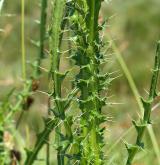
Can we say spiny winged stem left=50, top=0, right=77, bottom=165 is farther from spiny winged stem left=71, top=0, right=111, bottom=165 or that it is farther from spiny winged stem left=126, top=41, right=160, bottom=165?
spiny winged stem left=126, top=41, right=160, bottom=165

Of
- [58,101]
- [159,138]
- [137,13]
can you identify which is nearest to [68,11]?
[58,101]

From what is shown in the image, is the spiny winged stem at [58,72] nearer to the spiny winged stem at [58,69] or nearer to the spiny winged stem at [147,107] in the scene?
the spiny winged stem at [58,69]

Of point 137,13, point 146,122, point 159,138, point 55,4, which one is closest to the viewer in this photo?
point 55,4

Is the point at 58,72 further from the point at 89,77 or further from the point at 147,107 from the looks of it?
the point at 147,107

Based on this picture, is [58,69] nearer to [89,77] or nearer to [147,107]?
[89,77]

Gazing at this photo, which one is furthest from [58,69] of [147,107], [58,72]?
[147,107]

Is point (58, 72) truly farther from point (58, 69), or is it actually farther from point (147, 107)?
point (147, 107)

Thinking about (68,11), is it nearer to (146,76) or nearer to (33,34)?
(146,76)

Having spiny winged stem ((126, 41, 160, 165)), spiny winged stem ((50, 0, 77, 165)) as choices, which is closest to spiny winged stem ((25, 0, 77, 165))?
spiny winged stem ((50, 0, 77, 165))
